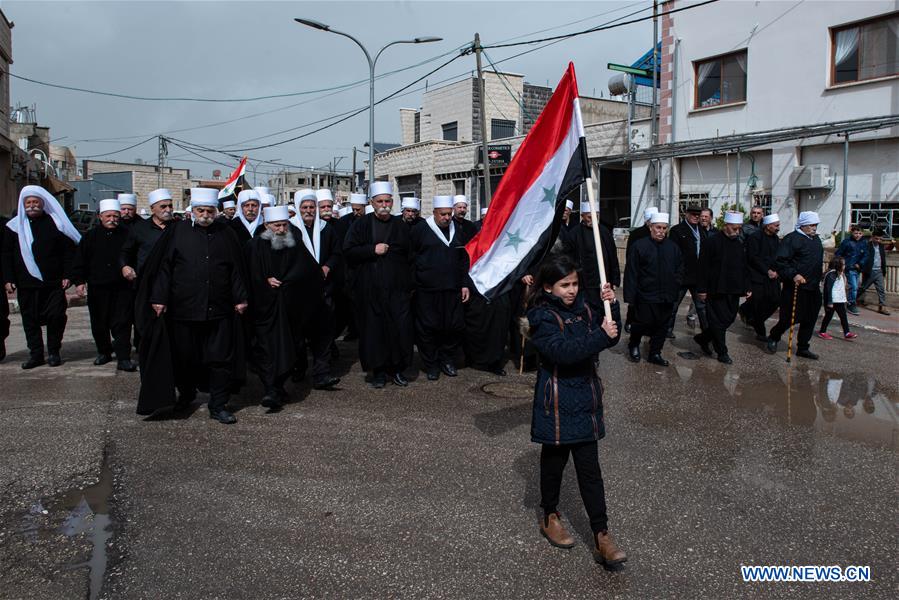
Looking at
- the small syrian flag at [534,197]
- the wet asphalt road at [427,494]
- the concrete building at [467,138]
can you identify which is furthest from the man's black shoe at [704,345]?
the concrete building at [467,138]

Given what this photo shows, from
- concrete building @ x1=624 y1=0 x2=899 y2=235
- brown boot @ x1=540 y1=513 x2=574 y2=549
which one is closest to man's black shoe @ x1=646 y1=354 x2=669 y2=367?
brown boot @ x1=540 y1=513 x2=574 y2=549

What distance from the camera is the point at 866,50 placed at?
15688 millimetres

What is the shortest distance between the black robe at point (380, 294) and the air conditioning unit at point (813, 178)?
470 inches

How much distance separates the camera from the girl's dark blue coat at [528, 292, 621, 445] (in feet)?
12.1

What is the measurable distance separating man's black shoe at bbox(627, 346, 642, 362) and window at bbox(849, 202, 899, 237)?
343 inches

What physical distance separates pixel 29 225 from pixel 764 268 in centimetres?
876

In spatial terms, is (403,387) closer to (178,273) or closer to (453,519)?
(178,273)

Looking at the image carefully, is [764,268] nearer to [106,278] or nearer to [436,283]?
[436,283]

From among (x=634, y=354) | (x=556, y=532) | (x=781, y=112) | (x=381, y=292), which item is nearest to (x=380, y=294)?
(x=381, y=292)

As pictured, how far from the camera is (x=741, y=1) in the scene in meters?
17.8

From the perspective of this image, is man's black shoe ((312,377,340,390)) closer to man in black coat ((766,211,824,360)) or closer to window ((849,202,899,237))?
man in black coat ((766,211,824,360))

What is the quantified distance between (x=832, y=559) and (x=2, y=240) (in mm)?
8424

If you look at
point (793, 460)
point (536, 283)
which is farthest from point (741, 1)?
point (536, 283)

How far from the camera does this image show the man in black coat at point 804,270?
29.7ft
